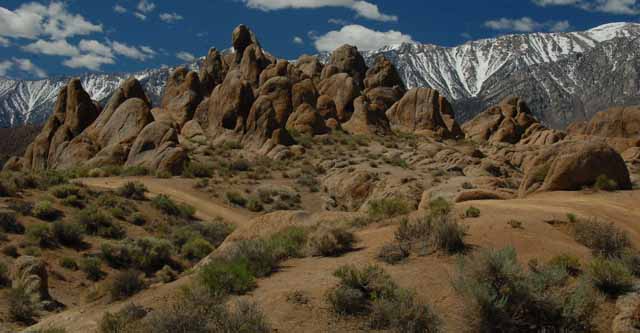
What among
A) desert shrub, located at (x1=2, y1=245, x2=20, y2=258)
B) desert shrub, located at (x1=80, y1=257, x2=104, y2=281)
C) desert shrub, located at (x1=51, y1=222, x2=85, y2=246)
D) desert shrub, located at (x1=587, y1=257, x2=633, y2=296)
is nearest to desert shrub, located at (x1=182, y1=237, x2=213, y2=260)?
desert shrub, located at (x1=80, y1=257, x2=104, y2=281)

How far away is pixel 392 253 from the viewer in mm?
11117

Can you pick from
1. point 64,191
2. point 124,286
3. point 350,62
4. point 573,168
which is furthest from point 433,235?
point 350,62

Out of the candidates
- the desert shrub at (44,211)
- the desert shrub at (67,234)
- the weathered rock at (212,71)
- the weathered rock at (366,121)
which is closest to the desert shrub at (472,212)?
the desert shrub at (67,234)

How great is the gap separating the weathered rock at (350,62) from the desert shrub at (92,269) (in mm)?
61825

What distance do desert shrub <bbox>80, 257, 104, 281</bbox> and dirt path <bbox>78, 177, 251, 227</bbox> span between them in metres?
10.6

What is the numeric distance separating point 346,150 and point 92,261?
108ft

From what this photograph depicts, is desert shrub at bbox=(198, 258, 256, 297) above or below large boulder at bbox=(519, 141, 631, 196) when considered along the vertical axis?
below

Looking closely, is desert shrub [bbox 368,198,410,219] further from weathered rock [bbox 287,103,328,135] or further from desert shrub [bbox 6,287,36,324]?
weathered rock [bbox 287,103,328,135]

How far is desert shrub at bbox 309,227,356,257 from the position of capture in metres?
12.4

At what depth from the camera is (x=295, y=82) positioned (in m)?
61.6

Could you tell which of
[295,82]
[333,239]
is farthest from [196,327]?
[295,82]

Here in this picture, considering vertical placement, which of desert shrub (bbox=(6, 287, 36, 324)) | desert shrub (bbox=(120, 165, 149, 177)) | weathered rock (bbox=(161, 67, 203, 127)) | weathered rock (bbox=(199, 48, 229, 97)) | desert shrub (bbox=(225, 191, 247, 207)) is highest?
weathered rock (bbox=(199, 48, 229, 97))

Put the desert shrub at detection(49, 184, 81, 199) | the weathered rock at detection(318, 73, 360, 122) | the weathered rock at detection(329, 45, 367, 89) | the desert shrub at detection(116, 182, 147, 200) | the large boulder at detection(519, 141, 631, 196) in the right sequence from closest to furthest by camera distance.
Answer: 1. the large boulder at detection(519, 141, 631, 196)
2. the desert shrub at detection(49, 184, 81, 199)
3. the desert shrub at detection(116, 182, 147, 200)
4. the weathered rock at detection(318, 73, 360, 122)
5. the weathered rock at detection(329, 45, 367, 89)

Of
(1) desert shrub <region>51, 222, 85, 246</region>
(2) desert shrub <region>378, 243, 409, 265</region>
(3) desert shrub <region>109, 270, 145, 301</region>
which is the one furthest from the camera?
(1) desert shrub <region>51, 222, 85, 246</region>
